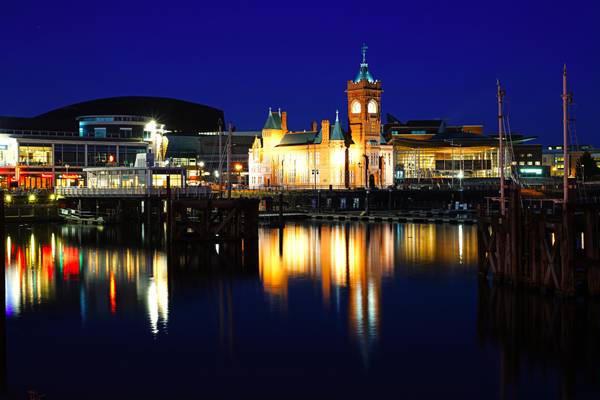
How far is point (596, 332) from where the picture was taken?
3039cm

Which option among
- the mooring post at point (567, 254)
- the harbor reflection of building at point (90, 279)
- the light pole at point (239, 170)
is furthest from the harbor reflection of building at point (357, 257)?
the light pole at point (239, 170)

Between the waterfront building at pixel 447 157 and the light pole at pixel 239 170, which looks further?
the waterfront building at pixel 447 157

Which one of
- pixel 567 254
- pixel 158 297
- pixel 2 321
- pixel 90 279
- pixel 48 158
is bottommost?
pixel 2 321

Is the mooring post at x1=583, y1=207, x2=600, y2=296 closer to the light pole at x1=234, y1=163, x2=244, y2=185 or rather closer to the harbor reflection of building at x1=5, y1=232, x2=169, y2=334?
the harbor reflection of building at x1=5, y1=232, x2=169, y2=334

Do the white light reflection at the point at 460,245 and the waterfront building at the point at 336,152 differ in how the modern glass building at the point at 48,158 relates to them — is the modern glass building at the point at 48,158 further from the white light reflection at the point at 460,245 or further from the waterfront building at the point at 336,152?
the white light reflection at the point at 460,245

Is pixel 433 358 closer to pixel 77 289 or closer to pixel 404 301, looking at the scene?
pixel 404 301

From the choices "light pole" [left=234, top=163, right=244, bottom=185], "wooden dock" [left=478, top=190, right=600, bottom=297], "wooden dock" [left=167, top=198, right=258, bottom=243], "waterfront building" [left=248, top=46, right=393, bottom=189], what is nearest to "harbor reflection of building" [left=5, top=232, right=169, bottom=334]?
"wooden dock" [left=167, top=198, right=258, bottom=243]

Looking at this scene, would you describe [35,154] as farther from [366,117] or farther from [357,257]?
[357,257]

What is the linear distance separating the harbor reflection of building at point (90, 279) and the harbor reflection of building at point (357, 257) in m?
6.33

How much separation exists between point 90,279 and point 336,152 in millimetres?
100880

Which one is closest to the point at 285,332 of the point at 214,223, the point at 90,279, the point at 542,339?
the point at 542,339

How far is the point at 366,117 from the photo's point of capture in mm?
148500

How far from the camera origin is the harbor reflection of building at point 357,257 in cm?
3850

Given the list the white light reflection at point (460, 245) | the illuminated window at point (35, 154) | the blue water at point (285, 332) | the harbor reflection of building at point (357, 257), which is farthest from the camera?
the illuminated window at point (35, 154)
